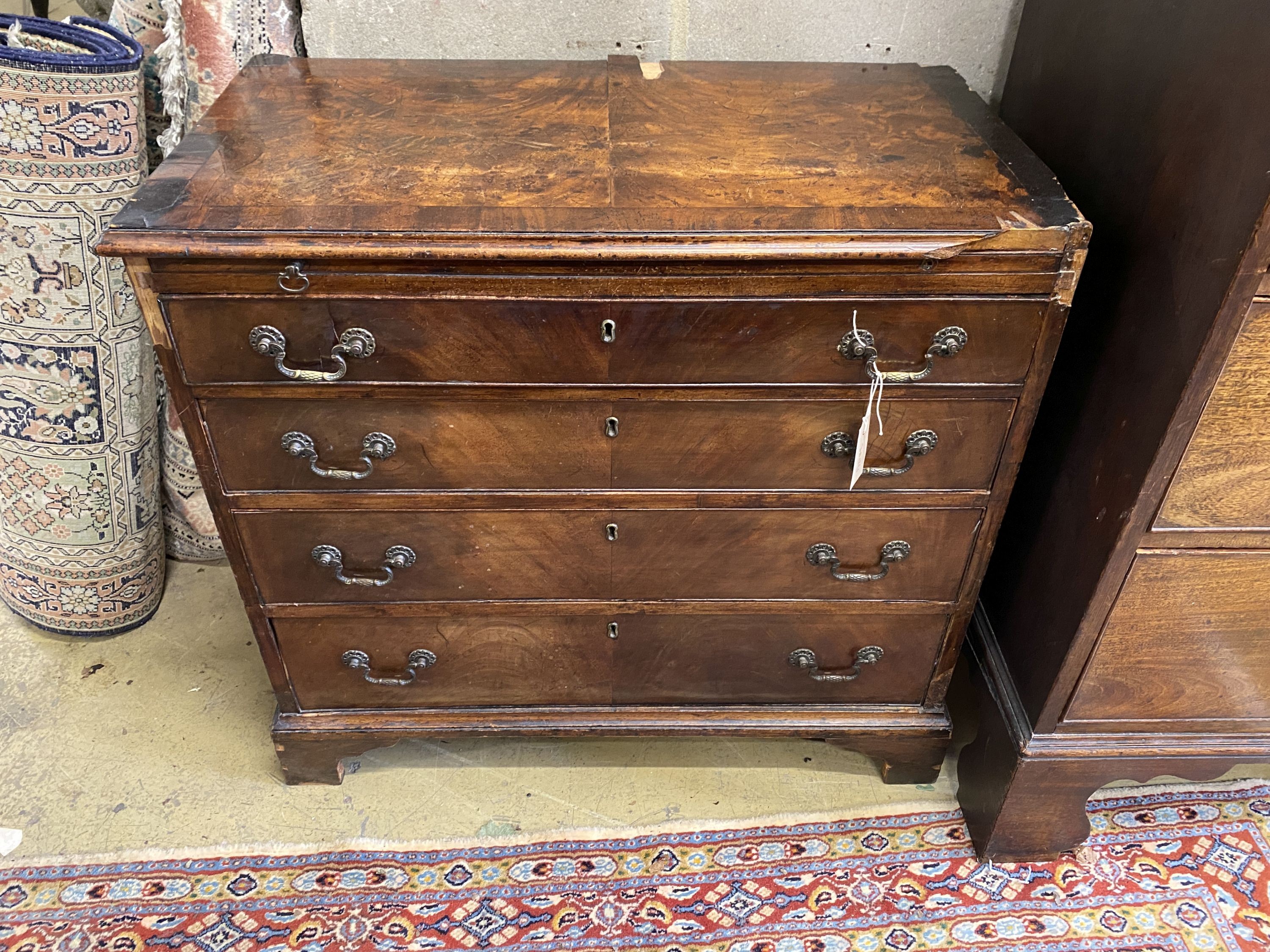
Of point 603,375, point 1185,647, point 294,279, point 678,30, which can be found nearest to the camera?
point 294,279

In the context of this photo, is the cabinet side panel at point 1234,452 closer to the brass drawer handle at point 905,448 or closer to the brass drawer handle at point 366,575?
the brass drawer handle at point 905,448

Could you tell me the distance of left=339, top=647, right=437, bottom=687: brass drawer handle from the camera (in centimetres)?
141

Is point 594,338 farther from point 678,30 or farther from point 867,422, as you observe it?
point 678,30

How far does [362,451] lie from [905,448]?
0.70m

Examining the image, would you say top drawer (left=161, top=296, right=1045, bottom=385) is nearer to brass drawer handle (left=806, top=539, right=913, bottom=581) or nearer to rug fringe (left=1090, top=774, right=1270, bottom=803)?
brass drawer handle (left=806, top=539, right=913, bottom=581)

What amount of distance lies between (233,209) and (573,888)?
3.57 feet

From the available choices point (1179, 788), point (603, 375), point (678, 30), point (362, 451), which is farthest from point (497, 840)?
point (678, 30)

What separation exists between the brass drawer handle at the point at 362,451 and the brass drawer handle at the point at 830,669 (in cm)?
68

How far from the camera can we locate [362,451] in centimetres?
118

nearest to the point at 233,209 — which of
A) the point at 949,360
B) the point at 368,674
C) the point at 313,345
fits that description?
the point at 313,345

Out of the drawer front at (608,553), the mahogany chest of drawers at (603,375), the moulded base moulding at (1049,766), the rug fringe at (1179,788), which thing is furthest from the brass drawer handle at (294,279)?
the rug fringe at (1179,788)

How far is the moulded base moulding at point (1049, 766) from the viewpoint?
1.38 m

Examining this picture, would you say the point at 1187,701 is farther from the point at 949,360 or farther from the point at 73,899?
the point at 73,899

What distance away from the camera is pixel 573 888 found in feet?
4.75
